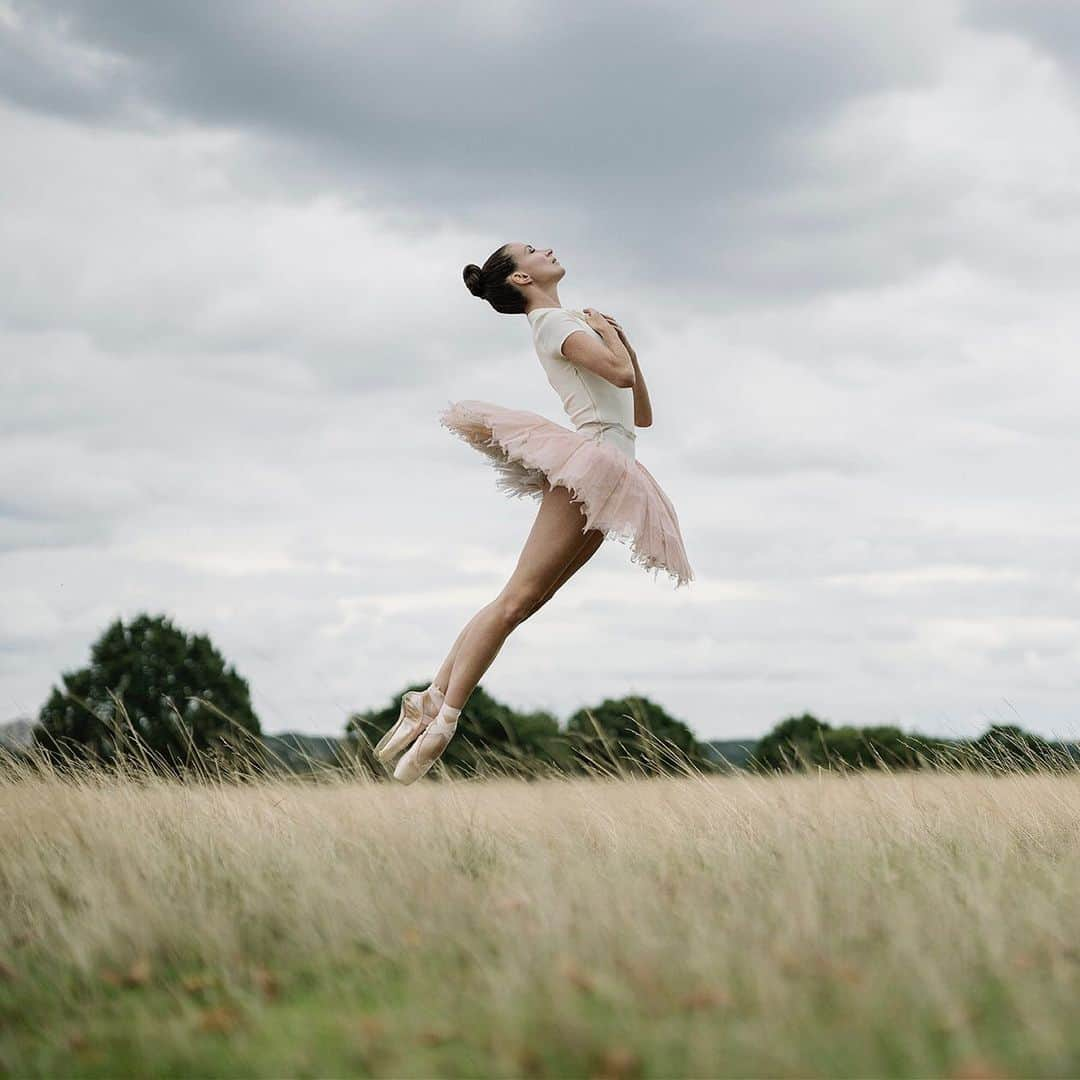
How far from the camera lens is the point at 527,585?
5.95m

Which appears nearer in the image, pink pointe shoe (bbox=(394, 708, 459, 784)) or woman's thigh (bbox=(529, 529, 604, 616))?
pink pointe shoe (bbox=(394, 708, 459, 784))

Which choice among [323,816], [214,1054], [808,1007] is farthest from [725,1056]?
[323,816]

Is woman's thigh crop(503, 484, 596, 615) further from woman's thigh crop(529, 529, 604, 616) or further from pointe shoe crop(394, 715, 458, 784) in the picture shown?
pointe shoe crop(394, 715, 458, 784)

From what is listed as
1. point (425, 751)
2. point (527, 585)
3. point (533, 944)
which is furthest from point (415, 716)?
point (533, 944)

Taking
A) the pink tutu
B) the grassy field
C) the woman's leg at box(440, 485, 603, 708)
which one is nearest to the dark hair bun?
the pink tutu

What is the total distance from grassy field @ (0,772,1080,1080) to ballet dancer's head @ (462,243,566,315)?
2599 millimetres

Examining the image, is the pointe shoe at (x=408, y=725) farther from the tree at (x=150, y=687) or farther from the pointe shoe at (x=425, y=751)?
the tree at (x=150, y=687)

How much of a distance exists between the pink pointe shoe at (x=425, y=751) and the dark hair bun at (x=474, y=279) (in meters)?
2.19

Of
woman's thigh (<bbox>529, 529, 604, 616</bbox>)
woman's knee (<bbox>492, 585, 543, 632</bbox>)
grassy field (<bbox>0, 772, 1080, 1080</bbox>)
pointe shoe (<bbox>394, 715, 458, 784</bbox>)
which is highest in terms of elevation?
woman's thigh (<bbox>529, 529, 604, 616</bbox>)

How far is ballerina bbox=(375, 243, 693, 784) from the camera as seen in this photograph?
5828 millimetres

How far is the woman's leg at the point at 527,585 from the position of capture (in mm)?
5926

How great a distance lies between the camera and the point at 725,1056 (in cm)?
275

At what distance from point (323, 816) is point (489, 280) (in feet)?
→ 9.33

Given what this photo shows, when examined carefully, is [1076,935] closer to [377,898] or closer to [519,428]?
[377,898]
